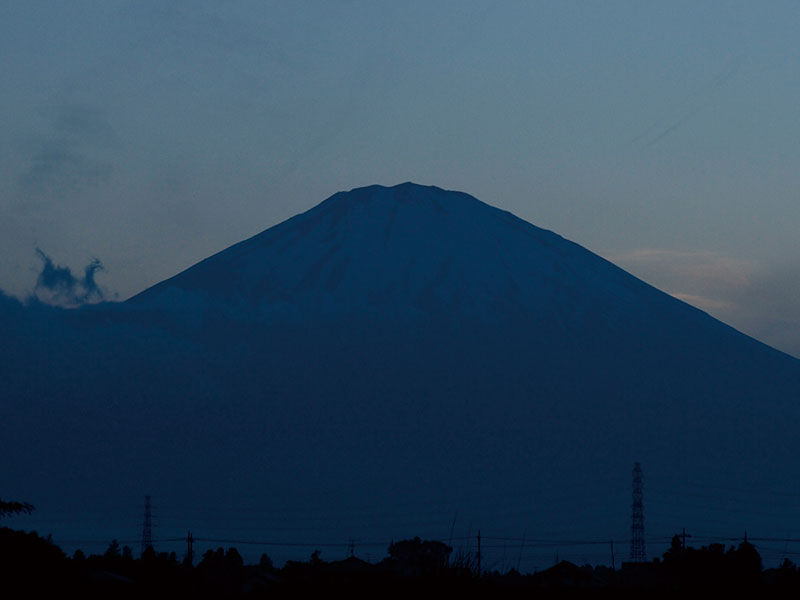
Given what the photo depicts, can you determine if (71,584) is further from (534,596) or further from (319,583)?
(534,596)

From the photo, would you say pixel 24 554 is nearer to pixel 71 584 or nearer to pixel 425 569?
pixel 71 584

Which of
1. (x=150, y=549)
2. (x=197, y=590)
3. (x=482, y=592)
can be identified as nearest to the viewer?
(x=482, y=592)

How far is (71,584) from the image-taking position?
3375cm

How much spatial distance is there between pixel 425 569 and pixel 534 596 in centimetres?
569

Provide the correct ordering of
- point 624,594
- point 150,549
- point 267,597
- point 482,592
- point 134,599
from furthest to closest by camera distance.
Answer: point 150,549
point 624,594
point 134,599
point 267,597
point 482,592

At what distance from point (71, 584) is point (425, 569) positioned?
9357mm

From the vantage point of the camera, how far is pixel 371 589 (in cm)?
3328

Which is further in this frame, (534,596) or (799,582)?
(799,582)

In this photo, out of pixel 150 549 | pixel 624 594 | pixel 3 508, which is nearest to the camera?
pixel 3 508

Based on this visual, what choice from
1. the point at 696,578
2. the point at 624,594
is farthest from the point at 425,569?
the point at 696,578

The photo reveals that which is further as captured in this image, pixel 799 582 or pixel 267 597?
pixel 799 582

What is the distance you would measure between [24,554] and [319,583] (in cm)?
747

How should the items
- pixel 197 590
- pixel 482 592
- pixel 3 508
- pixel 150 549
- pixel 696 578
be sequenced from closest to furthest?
pixel 482 592, pixel 3 508, pixel 197 590, pixel 150 549, pixel 696 578

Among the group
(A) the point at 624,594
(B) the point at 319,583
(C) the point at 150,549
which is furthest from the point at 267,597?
(C) the point at 150,549
